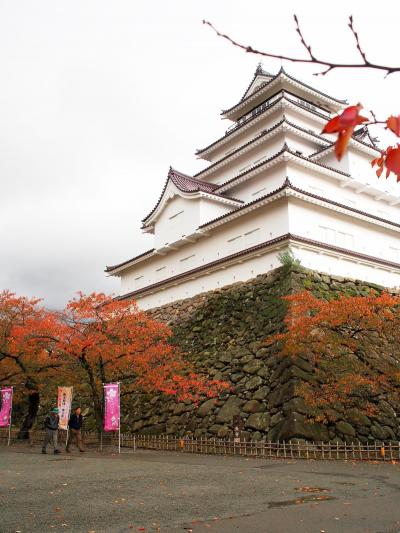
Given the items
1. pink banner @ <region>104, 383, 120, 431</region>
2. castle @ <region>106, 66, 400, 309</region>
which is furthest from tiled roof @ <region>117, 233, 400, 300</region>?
pink banner @ <region>104, 383, 120, 431</region>

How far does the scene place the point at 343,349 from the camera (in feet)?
44.7

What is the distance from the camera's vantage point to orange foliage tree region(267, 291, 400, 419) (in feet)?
39.0

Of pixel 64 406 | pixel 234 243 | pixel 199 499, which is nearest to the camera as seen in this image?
pixel 199 499

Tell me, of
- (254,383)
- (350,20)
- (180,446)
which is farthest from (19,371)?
(350,20)

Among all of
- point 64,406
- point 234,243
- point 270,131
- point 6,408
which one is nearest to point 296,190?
point 234,243

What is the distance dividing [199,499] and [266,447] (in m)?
6.85

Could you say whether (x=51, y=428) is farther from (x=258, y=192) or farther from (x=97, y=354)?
(x=258, y=192)

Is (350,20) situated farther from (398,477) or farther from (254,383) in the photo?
(254,383)

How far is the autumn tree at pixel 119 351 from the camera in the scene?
48.1 ft

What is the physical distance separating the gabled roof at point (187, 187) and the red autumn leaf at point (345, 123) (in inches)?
752

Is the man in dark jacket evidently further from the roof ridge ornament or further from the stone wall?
the roof ridge ornament

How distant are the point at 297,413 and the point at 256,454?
5.01 feet

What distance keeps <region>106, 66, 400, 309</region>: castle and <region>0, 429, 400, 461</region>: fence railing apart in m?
6.58

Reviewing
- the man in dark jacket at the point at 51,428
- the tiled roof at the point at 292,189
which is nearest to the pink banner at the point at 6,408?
the man in dark jacket at the point at 51,428
